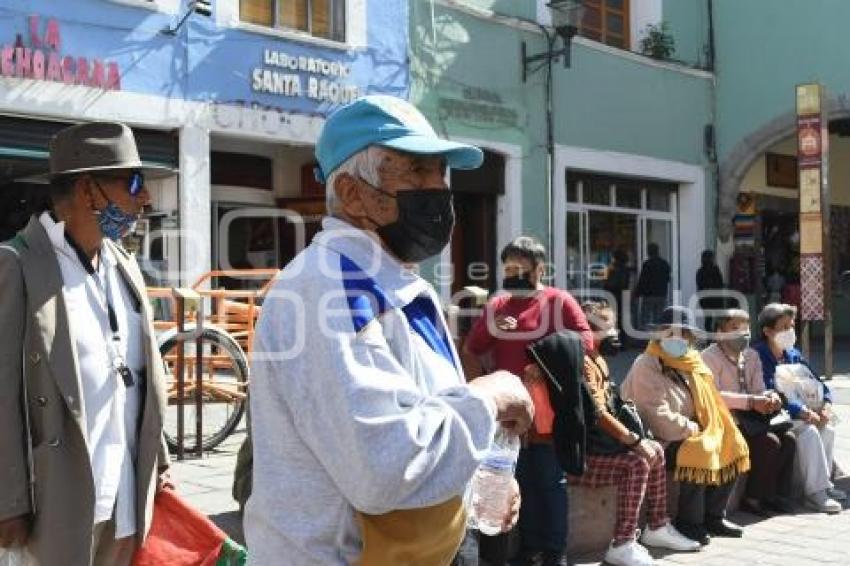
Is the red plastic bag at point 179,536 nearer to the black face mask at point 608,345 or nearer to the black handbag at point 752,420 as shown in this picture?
the black face mask at point 608,345

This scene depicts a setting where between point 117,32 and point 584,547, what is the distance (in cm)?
728

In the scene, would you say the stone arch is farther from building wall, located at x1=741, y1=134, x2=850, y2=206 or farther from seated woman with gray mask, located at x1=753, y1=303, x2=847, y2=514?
seated woman with gray mask, located at x1=753, y1=303, x2=847, y2=514

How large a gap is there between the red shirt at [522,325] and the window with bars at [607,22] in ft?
36.2

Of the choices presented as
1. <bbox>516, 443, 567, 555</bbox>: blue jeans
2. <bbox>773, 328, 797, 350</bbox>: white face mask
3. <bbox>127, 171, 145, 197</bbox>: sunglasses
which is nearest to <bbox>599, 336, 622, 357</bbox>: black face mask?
<bbox>516, 443, 567, 555</bbox>: blue jeans

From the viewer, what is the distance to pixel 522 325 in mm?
5512

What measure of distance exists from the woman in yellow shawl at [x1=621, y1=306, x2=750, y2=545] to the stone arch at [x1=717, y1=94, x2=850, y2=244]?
12060mm

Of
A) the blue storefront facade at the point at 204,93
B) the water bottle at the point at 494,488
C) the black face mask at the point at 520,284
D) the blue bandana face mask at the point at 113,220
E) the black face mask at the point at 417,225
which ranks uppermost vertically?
the blue storefront facade at the point at 204,93

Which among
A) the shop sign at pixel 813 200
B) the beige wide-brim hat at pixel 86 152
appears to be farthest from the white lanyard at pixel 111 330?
the shop sign at pixel 813 200

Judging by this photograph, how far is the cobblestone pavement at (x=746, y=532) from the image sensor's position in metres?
5.48

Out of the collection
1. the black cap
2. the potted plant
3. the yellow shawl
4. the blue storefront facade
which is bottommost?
the yellow shawl

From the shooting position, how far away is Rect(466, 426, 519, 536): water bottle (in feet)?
6.91

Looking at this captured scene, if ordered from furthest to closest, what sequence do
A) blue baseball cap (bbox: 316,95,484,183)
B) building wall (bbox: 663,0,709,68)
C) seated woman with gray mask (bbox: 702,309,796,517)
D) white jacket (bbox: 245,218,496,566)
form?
building wall (bbox: 663,0,709,68) → seated woman with gray mask (bbox: 702,309,796,517) → blue baseball cap (bbox: 316,95,484,183) → white jacket (bbox: 245,218,496,566)

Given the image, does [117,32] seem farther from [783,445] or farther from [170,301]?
[783,445]

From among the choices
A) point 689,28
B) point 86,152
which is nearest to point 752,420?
point 86,152
